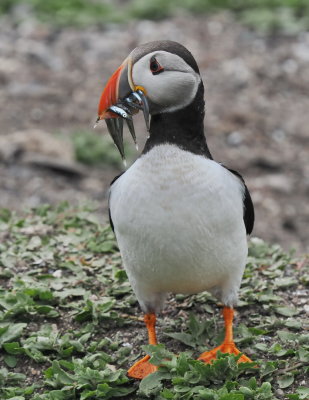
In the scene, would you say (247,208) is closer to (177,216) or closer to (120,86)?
(177,216)

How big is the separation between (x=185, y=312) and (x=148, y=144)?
1.48 meters

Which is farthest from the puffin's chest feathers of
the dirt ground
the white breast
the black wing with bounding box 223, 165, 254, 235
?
the dirt ground

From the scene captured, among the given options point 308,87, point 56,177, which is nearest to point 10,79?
point 56,177

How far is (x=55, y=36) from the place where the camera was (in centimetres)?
1228

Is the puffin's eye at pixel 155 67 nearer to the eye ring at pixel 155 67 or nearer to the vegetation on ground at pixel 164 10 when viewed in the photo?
the eye ring at pixel 155 67

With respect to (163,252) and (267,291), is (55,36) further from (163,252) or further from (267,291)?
(163,252)

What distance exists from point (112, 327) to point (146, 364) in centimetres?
64

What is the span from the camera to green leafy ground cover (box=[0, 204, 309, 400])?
4.72m

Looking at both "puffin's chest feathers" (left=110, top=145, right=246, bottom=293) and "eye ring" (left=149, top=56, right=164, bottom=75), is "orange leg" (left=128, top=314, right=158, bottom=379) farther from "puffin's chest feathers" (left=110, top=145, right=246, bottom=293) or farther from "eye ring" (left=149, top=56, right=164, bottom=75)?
"eye ring" (left=149, top=56, right=164, bottom=75)

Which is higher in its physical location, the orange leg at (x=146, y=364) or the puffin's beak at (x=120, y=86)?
the puffin's beak at (x=120, y=86)

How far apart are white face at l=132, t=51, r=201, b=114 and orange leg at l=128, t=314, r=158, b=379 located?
4.38ft

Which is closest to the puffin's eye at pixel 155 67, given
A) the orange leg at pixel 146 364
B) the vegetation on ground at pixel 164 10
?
the orange leg at pixel 146 364

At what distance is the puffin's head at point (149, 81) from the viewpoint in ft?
14.7

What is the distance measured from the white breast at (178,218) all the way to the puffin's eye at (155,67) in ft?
1.38
